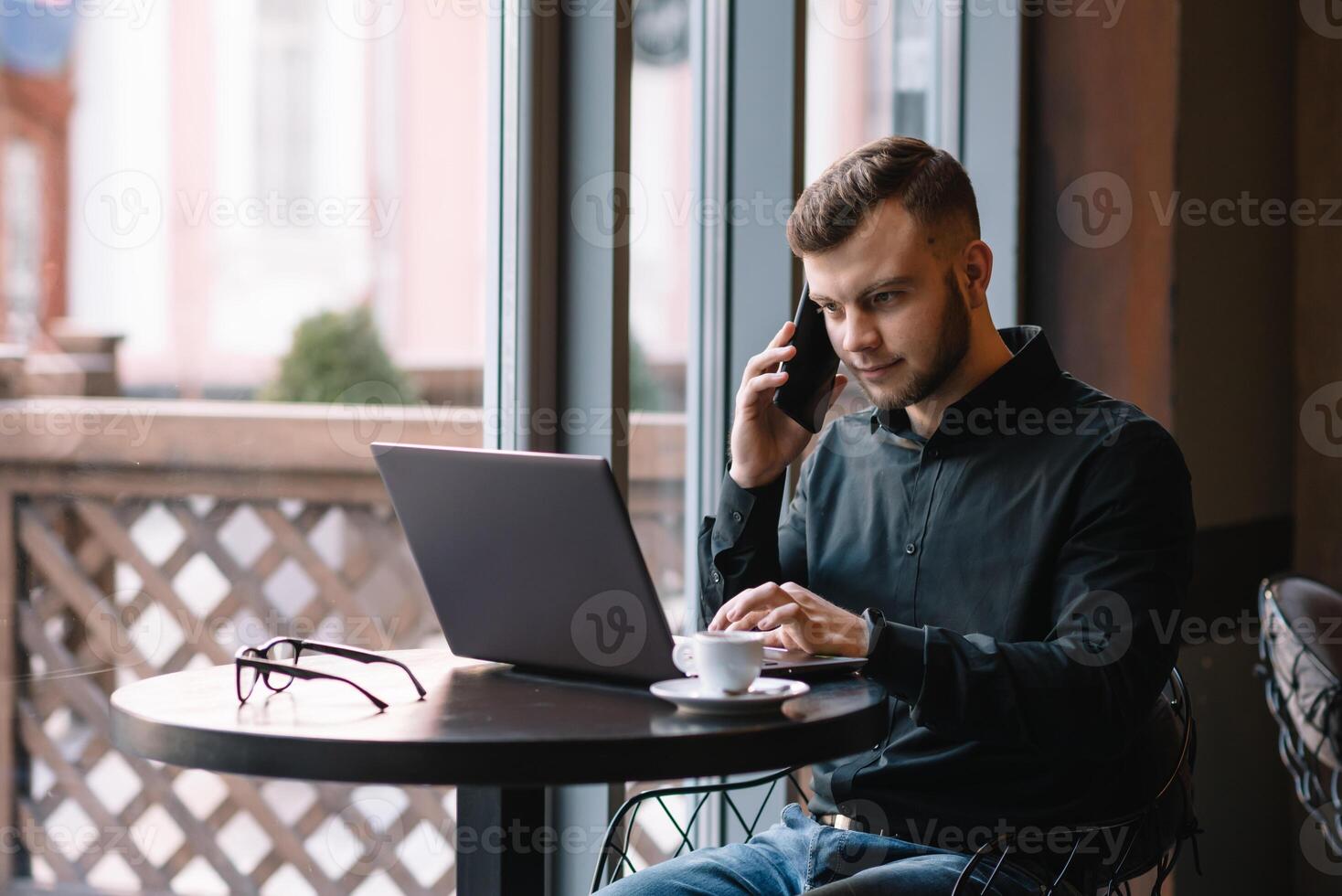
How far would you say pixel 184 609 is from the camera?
159 cm

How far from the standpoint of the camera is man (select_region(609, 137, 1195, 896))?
137 centimetres

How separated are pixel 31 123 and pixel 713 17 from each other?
137 centimetres

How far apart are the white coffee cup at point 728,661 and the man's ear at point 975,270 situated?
62cm

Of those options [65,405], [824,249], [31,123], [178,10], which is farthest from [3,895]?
[824,249]

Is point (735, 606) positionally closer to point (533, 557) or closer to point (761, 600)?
point (761, 600)

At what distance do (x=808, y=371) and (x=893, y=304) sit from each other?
0.20 metres

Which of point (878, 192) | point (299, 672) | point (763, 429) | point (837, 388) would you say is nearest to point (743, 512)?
point (763, 429)

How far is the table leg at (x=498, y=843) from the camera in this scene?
1.25m

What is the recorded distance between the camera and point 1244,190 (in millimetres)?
3168

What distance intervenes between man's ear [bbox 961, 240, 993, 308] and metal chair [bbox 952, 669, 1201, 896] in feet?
1.82

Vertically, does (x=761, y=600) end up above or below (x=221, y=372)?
below

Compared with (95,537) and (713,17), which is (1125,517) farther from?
(713,17)

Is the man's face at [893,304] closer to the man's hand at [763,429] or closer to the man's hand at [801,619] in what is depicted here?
the man's hand at [763,429]

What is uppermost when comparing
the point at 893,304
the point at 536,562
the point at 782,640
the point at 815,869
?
the point at 893,304
